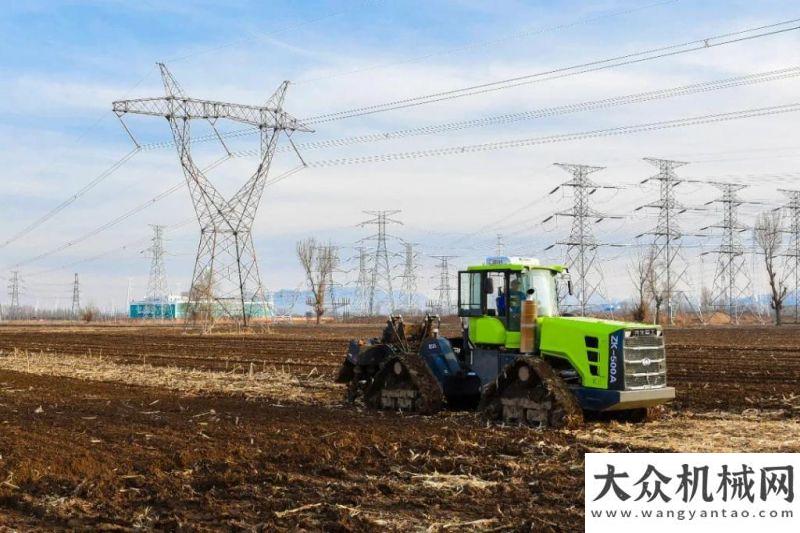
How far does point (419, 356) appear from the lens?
640 inches

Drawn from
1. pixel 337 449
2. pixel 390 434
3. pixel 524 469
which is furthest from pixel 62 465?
pixel 524 469

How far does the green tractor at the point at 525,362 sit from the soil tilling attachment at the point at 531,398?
16 millimetres

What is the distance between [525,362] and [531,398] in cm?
57

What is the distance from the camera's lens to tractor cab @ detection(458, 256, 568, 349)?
15109 millimetres

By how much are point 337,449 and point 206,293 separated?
44941mm

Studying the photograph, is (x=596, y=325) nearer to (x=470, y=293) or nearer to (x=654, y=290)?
(x=470, y=293)

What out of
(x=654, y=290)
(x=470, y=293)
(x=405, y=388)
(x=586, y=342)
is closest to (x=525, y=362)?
(x=586, y=342)

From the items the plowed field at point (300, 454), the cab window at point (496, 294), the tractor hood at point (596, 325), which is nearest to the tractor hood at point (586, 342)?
the tractor hood at point (596, 325)

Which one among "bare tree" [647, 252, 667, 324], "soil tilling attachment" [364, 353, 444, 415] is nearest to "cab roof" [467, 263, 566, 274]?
"soil tilling attachment" [364, 353, 444, 415]

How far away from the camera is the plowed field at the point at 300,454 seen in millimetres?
8953

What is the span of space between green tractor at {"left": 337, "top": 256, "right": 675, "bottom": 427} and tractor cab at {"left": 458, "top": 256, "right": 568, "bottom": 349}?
0.06 feet

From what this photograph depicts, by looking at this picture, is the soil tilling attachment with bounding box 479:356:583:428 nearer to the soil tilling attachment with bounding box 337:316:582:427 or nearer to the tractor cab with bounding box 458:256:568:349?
the soil tilling attachment with bounding box 337:316:582:427

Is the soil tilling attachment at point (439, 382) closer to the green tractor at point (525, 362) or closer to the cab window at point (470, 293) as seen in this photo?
the green tractor at point (525, 362)

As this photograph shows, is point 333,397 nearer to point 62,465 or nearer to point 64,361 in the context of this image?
point 62,465
